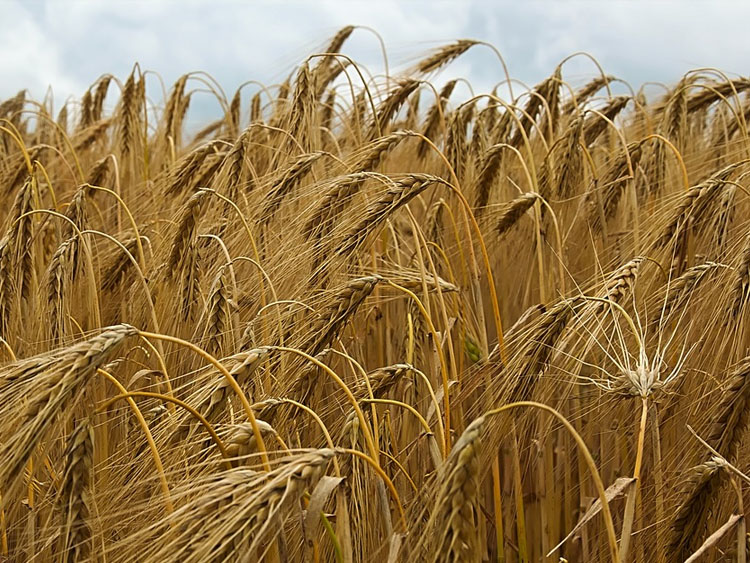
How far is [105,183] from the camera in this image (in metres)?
3.44

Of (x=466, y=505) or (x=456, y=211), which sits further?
(x=456, y=211)

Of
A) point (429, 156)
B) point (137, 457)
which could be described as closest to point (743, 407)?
point (137, 457)

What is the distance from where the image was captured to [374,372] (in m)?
1.64

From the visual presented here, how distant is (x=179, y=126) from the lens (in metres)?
4.58

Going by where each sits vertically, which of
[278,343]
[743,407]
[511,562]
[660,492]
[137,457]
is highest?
[278,343]

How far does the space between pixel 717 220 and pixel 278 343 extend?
1.28 m

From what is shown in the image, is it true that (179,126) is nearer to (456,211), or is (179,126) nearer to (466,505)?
(456,211)

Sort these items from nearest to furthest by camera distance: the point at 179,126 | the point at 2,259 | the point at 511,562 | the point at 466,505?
the point at 466,505, the point at 2,259, the point at 511,562, the point at 179,126

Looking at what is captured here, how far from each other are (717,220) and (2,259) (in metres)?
1.83

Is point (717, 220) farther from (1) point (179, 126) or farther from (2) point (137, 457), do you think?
(1) point (179, 126)

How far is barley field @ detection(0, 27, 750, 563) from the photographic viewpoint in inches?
47.0

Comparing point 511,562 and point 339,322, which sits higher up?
point 339,322

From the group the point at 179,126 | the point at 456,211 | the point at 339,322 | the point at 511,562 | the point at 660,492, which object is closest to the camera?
the point at 339,322

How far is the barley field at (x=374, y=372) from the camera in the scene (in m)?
1.19
